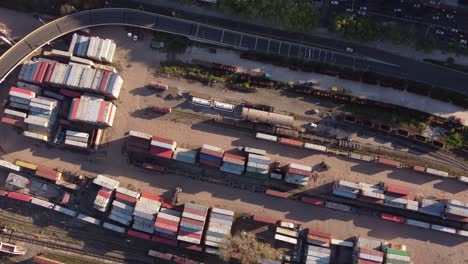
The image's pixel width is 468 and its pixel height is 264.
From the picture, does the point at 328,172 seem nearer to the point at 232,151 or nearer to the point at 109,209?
the point at 232,151

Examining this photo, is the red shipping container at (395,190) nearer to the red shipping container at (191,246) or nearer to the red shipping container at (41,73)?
the red shipping container at (191,246)

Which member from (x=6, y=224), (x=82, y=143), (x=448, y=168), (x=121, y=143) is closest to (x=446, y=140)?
(x=448, y=168)

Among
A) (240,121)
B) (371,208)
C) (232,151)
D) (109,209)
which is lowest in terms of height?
(109,209)

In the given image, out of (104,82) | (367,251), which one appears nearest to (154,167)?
(104,82)

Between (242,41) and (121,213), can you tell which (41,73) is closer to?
(121,213)

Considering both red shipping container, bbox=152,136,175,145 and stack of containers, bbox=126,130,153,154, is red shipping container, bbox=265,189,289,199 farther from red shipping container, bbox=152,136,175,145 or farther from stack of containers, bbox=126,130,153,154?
stack of containers, bbox=126,130,153,154

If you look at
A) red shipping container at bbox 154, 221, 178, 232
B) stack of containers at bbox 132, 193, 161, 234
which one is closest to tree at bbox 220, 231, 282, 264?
red shipping container at bbox 154, 221, 178, 232
